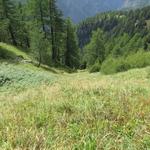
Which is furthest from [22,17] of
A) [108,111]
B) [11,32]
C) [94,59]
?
[108,111]

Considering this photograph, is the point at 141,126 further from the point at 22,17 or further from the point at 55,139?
the point at 22,17

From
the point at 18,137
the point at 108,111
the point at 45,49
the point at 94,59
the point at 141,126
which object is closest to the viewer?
the point at 18,137

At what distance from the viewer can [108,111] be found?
5816mm

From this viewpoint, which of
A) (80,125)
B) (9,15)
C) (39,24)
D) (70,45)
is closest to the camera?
(80,125)

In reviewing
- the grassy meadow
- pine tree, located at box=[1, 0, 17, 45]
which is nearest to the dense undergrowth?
the grassy meadow

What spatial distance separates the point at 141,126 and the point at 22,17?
73.6m

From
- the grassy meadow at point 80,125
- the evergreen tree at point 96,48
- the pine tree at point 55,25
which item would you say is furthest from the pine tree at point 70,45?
the grassy meadow at point 80,125

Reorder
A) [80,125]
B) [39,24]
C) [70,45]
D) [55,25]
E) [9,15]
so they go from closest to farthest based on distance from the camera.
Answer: [80,125] < [9,15] < [39,24] < [55,25] < [70,45]

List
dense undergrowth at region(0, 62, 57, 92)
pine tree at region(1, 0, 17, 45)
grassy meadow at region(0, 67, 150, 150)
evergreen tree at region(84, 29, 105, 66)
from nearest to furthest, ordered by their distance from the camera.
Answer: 1. grassy meadow at region(0, 67, 150, 150)
2. dense undergrowth at region(0, 62, 57, 92)
3. pine tree at region(1, 0, 17, 45)
4. evergreen tree at region(84, 29, 105, 66)

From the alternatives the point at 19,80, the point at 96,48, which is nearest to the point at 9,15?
the point at 96,48

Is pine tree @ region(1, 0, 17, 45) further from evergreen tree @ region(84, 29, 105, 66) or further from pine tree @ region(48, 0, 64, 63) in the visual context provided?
evergreen tree @ region(84, 29, 105, 66)

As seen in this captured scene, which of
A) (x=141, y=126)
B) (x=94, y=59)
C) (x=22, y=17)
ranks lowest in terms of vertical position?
(x=94, y=59)

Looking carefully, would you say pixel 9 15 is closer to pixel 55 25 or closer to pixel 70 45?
pixel 55 25

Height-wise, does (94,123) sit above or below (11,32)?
above
